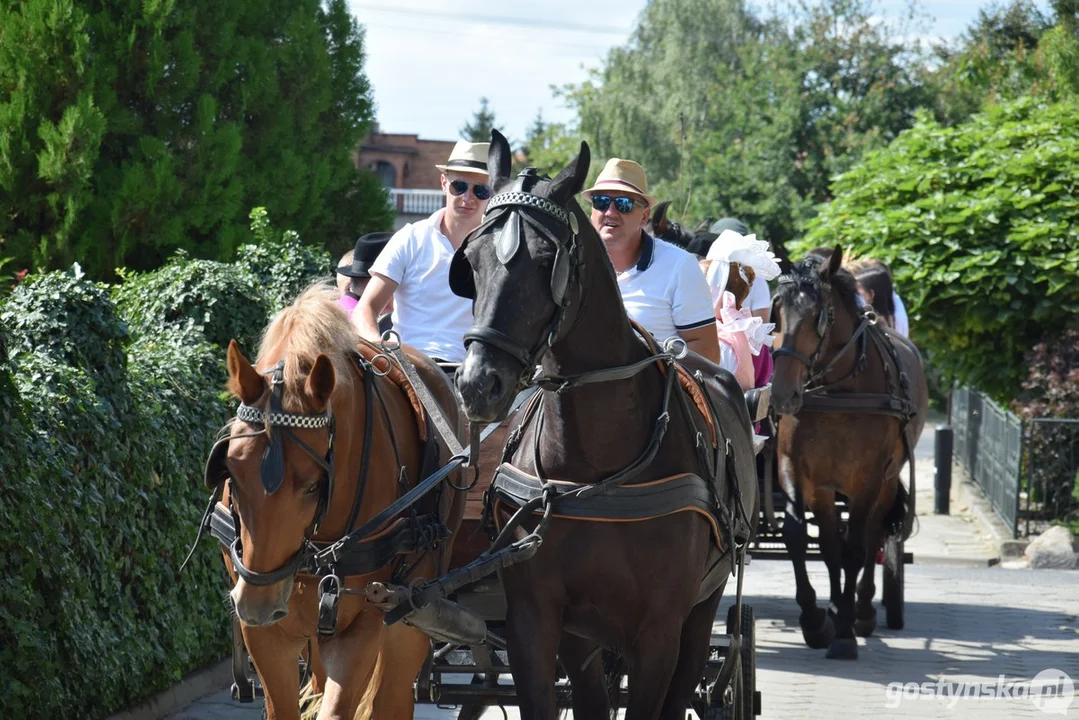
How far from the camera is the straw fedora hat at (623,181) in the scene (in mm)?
5770

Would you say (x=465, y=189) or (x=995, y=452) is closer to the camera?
(x=465, y=189)

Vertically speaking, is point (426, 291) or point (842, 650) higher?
point (426, 291)

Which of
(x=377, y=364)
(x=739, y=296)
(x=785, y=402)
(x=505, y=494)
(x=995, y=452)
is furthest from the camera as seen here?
(x=995, y=452)

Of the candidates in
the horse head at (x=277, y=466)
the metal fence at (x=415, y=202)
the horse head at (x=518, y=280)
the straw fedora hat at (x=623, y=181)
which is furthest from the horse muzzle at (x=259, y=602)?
the metal fence at (x=415, y=202)

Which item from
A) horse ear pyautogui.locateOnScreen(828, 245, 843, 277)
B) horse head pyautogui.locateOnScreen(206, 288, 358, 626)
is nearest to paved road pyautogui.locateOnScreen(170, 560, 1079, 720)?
horse ear pyautogui.locateOnScreen(828, 245, 843, 277)

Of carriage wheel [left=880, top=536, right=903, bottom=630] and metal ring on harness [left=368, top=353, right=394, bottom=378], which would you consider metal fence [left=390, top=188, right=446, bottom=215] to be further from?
metal ring on harness [left=368, top=353, right=394, bottom=378]

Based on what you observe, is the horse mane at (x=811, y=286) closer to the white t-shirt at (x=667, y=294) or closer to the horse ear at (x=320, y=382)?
the white t-shirt at (x=667, y=294)

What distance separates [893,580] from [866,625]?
409 millimetres

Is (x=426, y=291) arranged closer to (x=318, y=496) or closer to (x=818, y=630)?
(x=318, y=496)

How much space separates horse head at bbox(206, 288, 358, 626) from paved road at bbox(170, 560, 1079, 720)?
3420mm

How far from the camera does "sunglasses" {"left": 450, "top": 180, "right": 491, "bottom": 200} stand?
6.29m

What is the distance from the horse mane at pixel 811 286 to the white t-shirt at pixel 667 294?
3.45 meters

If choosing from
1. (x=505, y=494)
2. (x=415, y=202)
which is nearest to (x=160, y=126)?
(x=505, y=494)

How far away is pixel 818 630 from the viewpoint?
9320 millimetres
